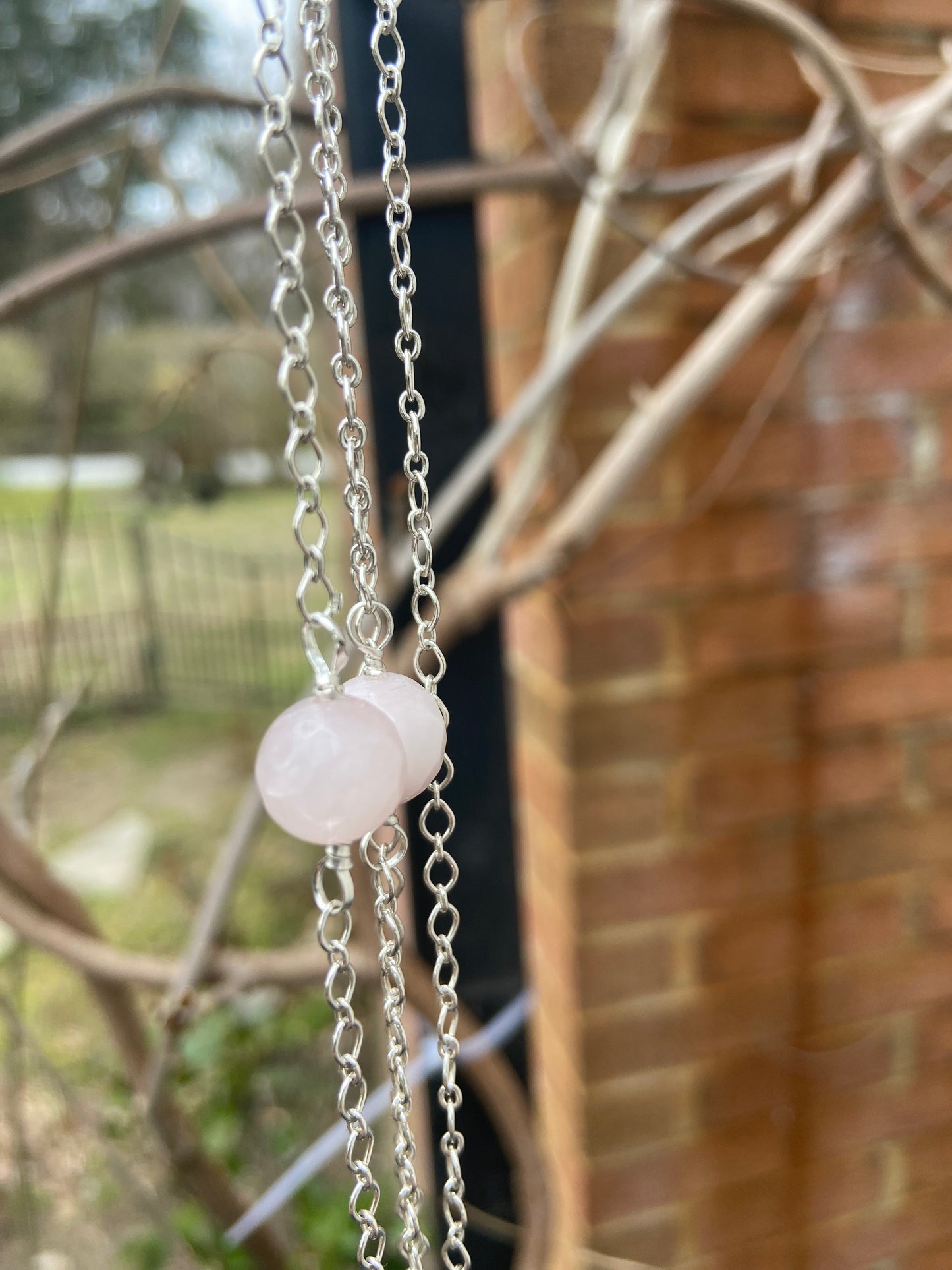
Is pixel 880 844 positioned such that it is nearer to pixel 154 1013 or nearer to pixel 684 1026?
pixel 684 1026

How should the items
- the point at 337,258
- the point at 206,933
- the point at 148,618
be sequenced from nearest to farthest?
the point at 337,258, the point at 206,933, the point at 148,618

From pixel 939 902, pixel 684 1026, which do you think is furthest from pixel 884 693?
pixel 684 1026

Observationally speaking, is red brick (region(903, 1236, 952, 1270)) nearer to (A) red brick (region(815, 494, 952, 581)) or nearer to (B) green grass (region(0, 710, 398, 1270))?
(B) green grass (region(0, 710, 398, 1270))

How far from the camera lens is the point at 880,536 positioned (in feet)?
2.28

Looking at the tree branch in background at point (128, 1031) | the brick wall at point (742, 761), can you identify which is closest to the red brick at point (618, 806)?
the brick wall at point (742, 761)

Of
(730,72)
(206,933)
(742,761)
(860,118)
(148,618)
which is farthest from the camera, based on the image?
(148,618)

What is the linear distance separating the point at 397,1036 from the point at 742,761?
573 mm

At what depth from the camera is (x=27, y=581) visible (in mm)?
986

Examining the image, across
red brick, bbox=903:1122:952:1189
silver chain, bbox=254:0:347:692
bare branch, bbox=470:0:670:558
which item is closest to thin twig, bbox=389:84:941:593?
bare branch, bbox=470:0:670:558

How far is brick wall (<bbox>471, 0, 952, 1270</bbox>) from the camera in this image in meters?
0.62

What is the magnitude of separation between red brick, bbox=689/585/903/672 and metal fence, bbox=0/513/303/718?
0.50 metres

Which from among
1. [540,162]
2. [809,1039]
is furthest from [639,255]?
[809,1039]

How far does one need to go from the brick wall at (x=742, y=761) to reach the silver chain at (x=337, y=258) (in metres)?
0.47

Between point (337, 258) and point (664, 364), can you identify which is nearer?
point (337, 258)
